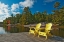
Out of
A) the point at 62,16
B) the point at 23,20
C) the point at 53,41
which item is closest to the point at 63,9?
the point at 62,16

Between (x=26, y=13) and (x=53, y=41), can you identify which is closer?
(x=53, y=41)

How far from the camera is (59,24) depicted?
157ft

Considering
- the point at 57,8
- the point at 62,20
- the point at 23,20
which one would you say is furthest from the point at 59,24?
the point at 23,20

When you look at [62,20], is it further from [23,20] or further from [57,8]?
[23,20]

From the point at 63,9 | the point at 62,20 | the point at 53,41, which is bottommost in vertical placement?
the point at 53,41

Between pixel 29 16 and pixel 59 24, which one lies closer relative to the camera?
pixel 59 24

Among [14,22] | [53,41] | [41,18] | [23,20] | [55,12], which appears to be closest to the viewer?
[53,41]

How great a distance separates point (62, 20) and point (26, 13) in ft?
73.3

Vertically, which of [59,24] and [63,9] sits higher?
[63,9]

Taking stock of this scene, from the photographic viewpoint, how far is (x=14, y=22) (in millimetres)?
80812

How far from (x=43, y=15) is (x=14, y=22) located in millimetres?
19048

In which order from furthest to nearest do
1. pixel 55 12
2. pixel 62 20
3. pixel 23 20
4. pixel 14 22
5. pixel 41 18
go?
1. pixel 14 22
2. pixel 41 18
3. pixel 23 20
4. pixel 55 12
5. pixel 62 20

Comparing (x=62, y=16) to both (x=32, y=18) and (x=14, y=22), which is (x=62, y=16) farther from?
(x=14, y=22)

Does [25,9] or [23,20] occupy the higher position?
[25,9]
